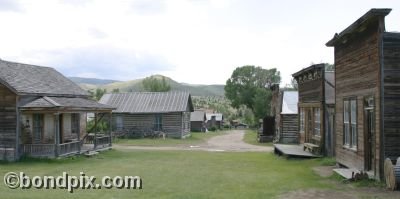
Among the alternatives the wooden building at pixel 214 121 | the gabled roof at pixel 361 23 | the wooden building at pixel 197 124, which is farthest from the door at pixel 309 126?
the wooden building at pixel 214 121

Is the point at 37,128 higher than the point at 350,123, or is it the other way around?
the point at 350,123

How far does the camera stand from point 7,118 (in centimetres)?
2370

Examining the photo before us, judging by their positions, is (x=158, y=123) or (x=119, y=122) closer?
(x=158, y=123)

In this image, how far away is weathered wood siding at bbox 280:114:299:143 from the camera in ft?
120

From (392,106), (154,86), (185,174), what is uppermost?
(154,86)

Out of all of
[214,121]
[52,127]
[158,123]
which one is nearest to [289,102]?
[158,123]

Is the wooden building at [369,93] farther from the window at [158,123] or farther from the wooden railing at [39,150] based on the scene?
the window at [158,123]

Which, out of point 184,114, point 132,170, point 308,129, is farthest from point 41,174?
point 184,114

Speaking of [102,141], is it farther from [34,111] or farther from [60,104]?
[34,111]

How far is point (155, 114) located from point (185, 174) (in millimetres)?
28745

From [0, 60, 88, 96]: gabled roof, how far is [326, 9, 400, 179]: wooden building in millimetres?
15189

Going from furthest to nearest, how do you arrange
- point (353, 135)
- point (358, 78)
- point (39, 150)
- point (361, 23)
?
1. point (39, 150)
2. point (353, 135)
3. point (358, 78)
4. point (361, 23)

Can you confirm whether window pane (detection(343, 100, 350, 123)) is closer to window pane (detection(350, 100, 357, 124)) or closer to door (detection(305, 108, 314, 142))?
window pane (detection(350, 100, 357, 124))

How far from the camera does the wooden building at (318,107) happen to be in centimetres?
2331
